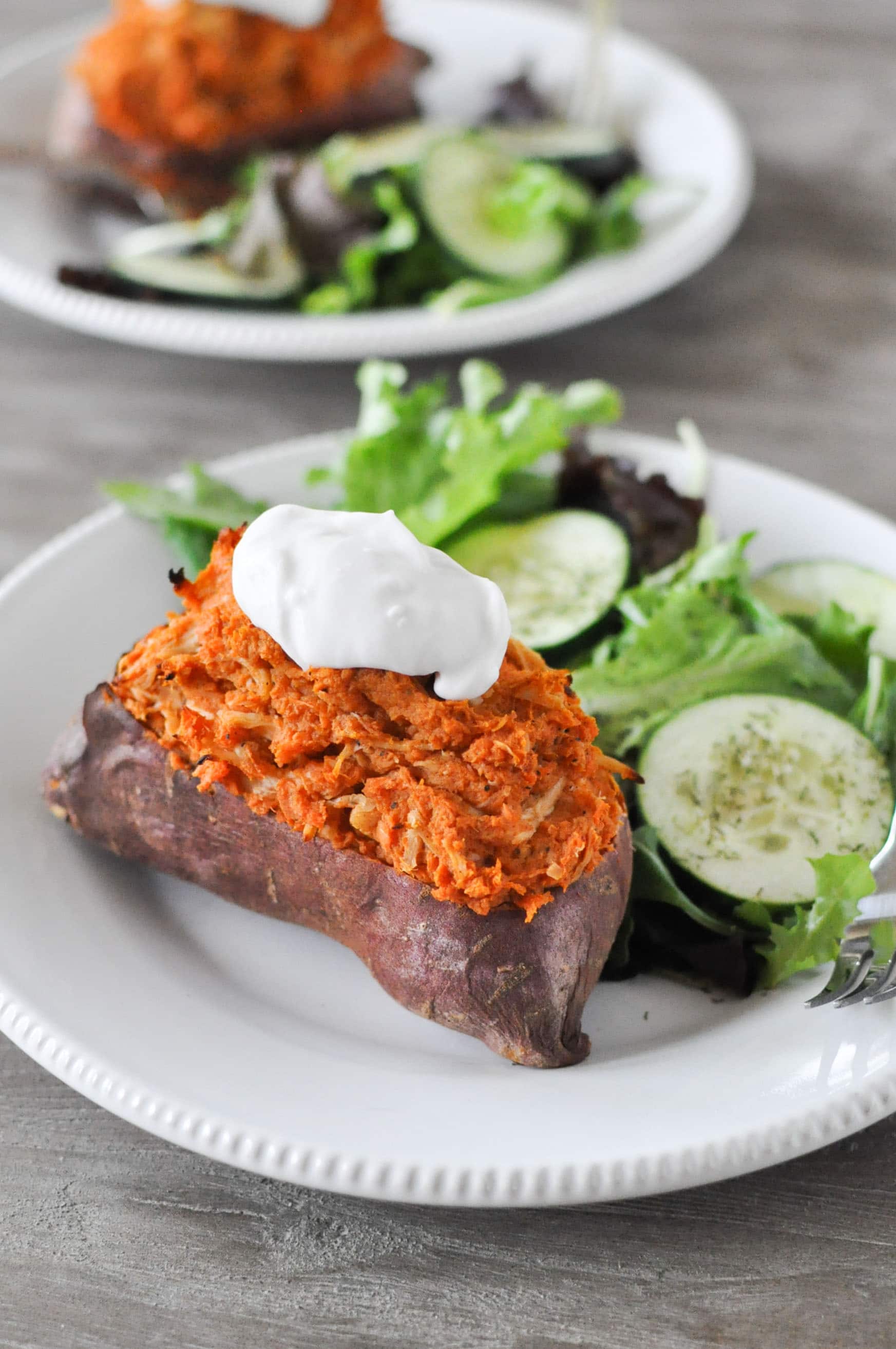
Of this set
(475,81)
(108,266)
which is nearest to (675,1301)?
(108,266)

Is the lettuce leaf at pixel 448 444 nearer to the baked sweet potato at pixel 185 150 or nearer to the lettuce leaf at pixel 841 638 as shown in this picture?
the lettuce leaf at pixel 841 638

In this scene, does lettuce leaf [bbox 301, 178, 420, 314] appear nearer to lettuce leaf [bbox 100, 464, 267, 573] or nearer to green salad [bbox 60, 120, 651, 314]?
green salad [bbox 60, 120, 651, 314]

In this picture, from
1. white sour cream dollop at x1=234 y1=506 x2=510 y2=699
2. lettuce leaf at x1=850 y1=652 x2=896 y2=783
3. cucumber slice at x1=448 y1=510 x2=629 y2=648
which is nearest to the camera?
white sour cream dollop at x1=234 y1=506 x2=510 y2=699

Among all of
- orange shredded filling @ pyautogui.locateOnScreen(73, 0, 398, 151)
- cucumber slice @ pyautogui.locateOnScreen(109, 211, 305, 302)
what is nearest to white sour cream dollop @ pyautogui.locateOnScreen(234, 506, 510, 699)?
cucumber slice @ pyautogui.locateOnScreen(109, 211, 305, 302)

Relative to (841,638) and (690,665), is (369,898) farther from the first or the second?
(841,638)

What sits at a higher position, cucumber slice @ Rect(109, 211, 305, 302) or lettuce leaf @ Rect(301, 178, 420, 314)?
cucumber slice @ Rect(109, 211, 305, 302)

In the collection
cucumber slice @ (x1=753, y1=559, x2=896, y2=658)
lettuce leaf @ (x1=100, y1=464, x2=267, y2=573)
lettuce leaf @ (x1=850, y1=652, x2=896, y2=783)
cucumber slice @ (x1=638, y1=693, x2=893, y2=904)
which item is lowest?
cucumber slice @ (x1=753, y1=559, x2=896, y2=658)

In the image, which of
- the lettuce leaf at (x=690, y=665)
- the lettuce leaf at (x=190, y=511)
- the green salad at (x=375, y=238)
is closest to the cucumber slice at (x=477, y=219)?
the green salad at (x=375, y=238)
